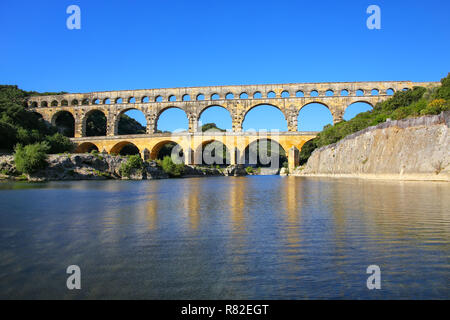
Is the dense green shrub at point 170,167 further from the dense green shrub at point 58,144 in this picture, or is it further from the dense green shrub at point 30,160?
the dense green shrub at point 58,144

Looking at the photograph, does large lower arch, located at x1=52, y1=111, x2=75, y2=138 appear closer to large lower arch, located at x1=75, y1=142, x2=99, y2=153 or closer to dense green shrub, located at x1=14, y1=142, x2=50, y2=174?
large lower arch, located at x1=75, y1=142, x2=99, y2=153

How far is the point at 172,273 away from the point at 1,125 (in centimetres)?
2606

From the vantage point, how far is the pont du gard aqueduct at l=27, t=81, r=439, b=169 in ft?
105

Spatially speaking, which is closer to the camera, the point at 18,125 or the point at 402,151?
the point at 402,151

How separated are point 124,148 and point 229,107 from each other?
14.1 m

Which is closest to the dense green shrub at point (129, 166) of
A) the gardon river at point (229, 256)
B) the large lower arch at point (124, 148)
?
the gardon river at point (229, 256)

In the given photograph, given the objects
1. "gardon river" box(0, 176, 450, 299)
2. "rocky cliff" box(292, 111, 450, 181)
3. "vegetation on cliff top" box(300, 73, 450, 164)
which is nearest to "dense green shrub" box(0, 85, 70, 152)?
"rocky cliff" box(292, 111, 450, 181)

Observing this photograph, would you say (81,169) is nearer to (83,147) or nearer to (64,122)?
(83,147)

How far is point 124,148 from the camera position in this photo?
37688 mm

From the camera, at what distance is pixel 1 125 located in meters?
22.2

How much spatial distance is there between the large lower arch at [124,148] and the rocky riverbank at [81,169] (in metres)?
14.6

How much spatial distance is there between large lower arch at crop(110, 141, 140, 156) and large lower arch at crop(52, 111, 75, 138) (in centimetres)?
830

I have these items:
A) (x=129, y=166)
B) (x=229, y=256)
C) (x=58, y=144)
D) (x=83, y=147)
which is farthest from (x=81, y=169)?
(x=83, y=147)

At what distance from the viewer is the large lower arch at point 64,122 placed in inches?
1510
